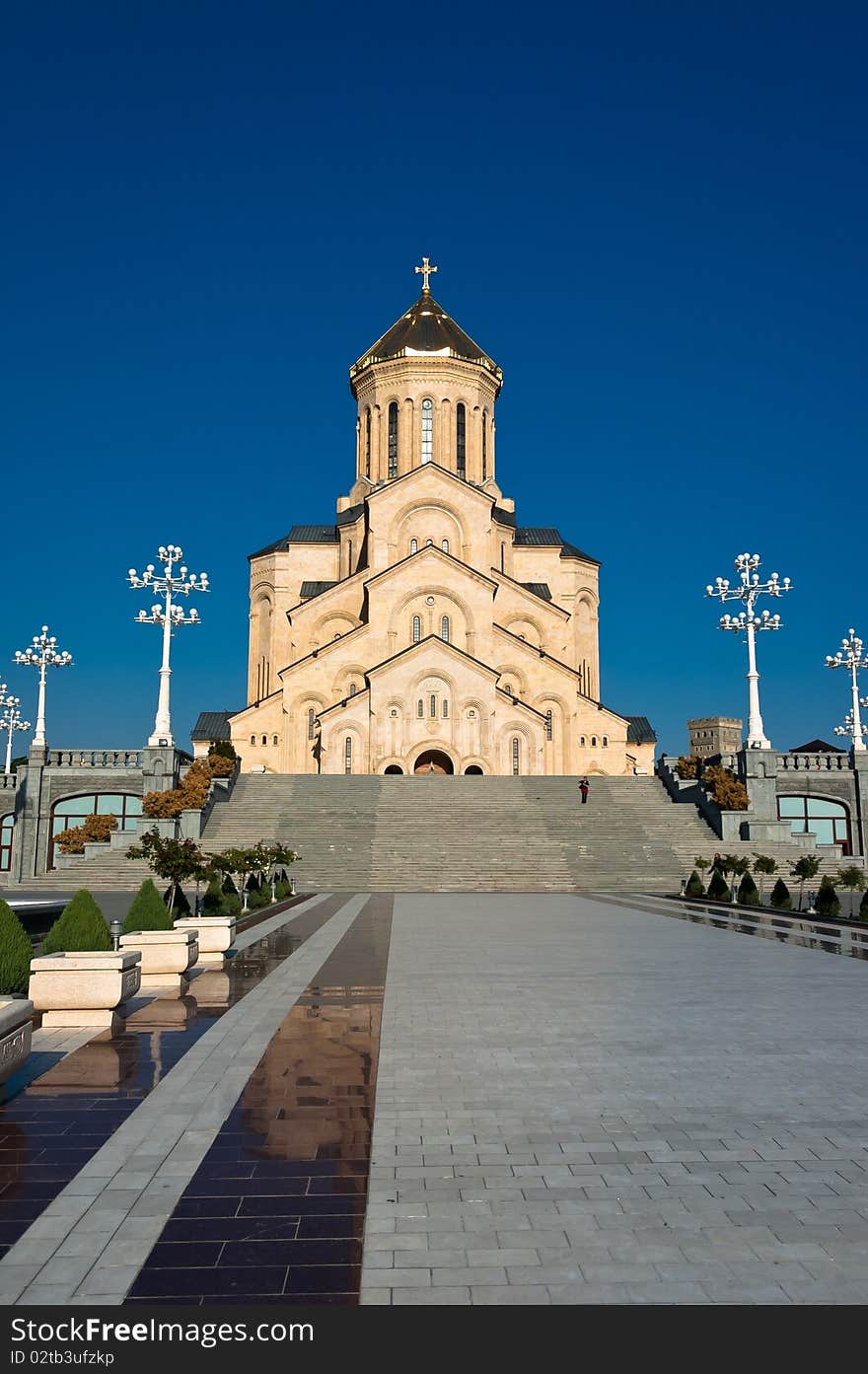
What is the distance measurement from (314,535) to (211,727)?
1235 cm

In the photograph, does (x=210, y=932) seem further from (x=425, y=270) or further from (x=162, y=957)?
(x=425, y=270)

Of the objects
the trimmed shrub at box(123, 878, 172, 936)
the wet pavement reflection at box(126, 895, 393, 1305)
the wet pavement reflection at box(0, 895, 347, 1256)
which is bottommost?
the wet pavement reflection at box(0, 895, 347, 1256)

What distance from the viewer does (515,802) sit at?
3547 centimetres

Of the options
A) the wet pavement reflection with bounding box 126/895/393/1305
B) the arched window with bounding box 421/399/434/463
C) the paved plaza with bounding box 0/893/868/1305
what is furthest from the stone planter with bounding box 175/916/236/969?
the arched window with bounding box 421/399/434/463

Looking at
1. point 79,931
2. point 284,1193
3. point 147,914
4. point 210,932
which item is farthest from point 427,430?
point 284,1193

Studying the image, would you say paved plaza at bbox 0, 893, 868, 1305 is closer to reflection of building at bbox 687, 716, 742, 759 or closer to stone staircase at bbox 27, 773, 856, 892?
stone staircase at bbox 27, 773, 856, 892

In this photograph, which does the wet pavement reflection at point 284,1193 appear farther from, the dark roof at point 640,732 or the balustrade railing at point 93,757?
the dark roof at point 640,732

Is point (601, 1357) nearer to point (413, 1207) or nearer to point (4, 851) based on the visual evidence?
point (413, 1207)

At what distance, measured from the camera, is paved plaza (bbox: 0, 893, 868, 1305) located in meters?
3.73

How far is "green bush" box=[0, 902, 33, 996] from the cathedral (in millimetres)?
34103

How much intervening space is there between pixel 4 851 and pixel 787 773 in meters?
29.7

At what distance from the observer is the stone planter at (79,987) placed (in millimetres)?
9062

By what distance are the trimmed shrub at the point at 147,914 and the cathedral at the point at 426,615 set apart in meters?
29.9

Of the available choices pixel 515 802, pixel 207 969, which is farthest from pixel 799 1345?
pixel 515 802
